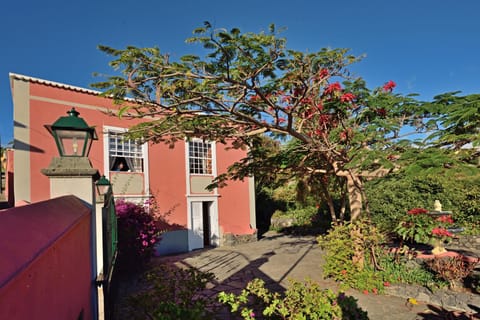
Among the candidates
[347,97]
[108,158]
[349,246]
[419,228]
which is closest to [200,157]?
[108,158]

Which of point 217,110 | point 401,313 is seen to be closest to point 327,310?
point 401,313

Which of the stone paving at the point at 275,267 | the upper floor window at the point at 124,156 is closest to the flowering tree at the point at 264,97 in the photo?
the stone paving at the point at 275,267

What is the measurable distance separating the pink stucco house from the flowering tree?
3.06 m

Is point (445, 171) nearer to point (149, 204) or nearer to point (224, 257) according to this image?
point (224, 257)

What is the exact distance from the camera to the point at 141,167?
12383 mm

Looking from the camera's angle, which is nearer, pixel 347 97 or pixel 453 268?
pixel 453 268

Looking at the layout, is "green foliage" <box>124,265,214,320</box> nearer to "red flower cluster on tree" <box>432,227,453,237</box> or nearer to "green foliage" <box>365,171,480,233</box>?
"red flower cluster on tree" <box>432,227,453,237</box>

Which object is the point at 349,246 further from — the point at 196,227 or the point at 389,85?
the point at 196,227

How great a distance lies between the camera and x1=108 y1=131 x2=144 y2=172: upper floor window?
1164 cm

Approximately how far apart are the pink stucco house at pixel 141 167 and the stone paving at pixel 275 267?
1.33m

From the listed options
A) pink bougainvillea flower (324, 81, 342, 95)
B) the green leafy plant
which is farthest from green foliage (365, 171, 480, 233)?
pink bougainvillea flower (324, 81, 342, 95)

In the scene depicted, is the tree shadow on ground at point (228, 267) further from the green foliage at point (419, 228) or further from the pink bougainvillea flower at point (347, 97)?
the pink bougainvillea flower at point (347, 97)

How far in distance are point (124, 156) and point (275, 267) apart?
24.8 feet

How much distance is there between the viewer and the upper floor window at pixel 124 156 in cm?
1164
